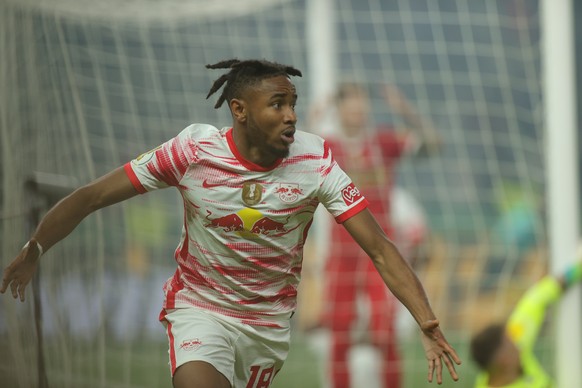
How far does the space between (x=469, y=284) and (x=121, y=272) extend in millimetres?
2908

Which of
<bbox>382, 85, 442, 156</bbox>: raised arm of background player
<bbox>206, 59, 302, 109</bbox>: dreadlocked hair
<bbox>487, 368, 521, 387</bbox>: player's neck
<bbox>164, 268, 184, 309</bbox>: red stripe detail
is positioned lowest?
<bbox>487, 368, 521, 387</bbox>: player's neck

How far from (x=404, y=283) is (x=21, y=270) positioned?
4.61 ft

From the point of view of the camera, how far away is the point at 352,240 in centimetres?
855

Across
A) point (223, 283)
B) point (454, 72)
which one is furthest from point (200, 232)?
point (454, 72)

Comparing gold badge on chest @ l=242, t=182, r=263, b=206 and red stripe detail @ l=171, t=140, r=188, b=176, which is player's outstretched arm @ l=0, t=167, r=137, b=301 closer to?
red stripe detail @ l=171, t=140, r=188, b=176

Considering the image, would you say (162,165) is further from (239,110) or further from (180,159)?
(239,110)

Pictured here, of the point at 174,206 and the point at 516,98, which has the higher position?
the point at 516,98

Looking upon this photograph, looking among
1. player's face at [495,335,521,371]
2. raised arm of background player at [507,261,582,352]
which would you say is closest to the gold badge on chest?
player's face at [495,335,521,371]

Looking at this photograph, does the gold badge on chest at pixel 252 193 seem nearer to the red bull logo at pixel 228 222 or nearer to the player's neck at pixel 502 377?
the red bull logo at pixel 228 222

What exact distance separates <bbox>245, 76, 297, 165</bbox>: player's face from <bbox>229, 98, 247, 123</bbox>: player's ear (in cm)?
2

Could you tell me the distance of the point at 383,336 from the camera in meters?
8.47

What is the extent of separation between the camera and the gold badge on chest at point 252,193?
4488mm

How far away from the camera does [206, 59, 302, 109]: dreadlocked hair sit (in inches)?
176

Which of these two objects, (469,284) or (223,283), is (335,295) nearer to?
(469,284)
